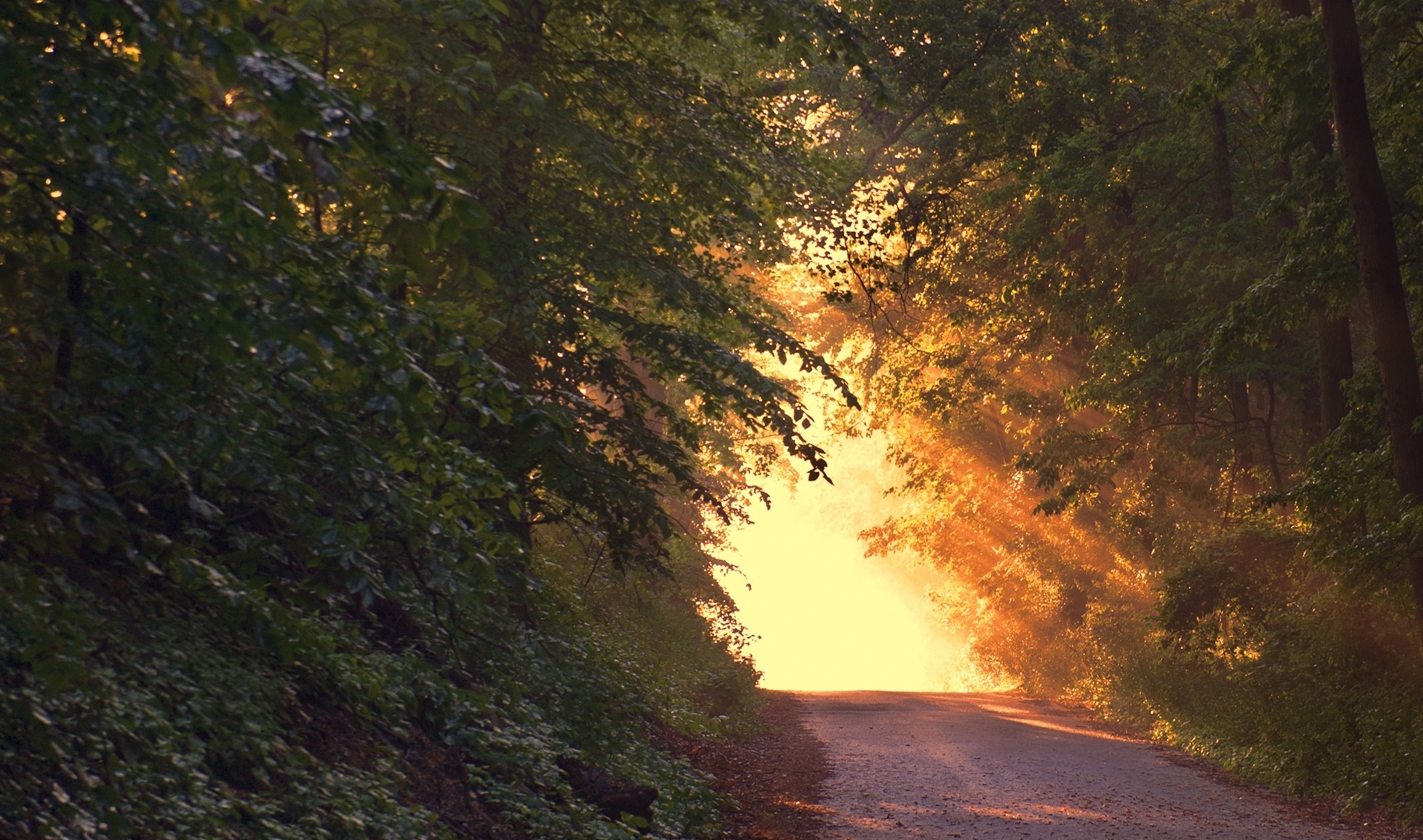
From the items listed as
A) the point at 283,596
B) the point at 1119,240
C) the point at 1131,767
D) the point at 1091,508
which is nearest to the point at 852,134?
the point at 1119,240

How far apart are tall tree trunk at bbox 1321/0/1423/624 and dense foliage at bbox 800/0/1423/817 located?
0.04m

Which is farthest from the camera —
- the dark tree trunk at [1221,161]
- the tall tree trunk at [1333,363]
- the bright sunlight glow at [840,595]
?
the bright sunlight glow at [840,595]

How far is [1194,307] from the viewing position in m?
18.2

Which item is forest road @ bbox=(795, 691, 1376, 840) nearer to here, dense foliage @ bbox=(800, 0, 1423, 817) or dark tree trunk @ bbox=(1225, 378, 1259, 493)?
dense foliage @ bbox=(800, 0, 1423, 817)

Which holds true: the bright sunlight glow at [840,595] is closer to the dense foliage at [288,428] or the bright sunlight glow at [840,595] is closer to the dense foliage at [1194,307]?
the dense foliage at [1194,307]

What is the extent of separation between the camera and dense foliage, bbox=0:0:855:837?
3.57 metres

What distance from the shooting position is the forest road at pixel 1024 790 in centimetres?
1090

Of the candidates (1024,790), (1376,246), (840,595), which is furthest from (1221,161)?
(840,595)

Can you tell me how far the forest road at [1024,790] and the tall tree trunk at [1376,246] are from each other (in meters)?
3.03

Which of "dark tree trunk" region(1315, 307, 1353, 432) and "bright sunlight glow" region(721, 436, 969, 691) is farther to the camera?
"bright sunlight glow" region(721, 436, 969, 691)

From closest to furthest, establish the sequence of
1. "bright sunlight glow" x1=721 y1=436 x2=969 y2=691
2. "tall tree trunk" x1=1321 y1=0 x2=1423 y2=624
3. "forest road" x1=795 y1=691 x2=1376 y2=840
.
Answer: "forest road" x1=795 y1=691 x2=1376 y2=840, "tall tree trunk" x1=1321 y1=0 x2=1423 y2=624, "bright sunlight glow" x1=721 y1=436 x2=969 y2=691

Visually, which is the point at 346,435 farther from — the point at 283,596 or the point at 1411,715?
the point at 1411,715

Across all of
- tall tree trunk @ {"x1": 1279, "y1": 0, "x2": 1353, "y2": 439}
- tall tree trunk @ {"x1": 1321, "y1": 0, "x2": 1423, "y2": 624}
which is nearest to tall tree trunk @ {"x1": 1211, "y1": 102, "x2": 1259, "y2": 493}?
tall tree trunk @ {"x1": 1279, "y1": 0, "x2": 1353, "y2": 439}

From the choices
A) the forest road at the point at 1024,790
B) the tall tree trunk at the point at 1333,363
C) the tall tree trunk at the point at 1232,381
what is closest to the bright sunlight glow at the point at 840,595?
the tall tree trunk at the point at 1232,381
